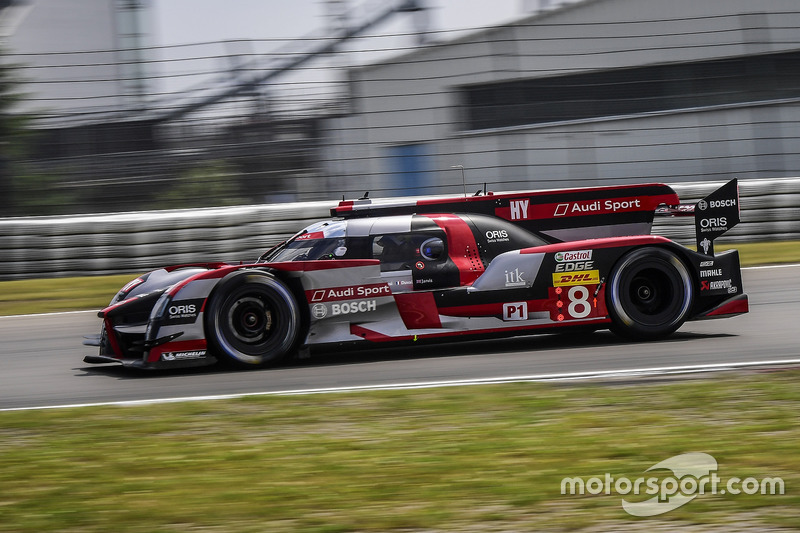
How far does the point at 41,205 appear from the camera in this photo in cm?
1255

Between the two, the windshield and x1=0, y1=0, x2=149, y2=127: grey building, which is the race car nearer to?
the windshield

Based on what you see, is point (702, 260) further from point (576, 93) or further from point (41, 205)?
point (41, 205)

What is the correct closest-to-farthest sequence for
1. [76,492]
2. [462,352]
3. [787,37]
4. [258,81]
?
[76,492], [462,352], [258,81], [787,37]

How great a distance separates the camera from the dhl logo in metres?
6.74

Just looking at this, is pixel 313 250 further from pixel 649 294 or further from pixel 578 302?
pixel 649 294

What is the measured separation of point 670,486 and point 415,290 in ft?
10.9

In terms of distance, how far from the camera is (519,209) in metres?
7.25

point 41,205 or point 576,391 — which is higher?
point 41,205

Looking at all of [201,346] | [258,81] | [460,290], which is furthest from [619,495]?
[258,81]

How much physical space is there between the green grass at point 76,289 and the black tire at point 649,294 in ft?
16.4

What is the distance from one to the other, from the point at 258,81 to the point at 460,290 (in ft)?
22.3

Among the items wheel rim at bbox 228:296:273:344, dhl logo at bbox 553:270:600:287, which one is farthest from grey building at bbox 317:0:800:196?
wheel rim at bbox 228:296:273:344

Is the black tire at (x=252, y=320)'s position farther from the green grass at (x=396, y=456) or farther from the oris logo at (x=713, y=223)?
the oris logo at (x=713, y=223)

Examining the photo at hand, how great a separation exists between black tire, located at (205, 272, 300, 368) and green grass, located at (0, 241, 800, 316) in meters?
4.40
